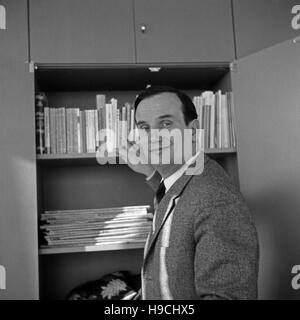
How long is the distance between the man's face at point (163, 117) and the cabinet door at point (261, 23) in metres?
0.62

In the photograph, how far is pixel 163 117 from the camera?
1.28 meters

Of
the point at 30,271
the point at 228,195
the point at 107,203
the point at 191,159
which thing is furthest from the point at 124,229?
the point at 228,195

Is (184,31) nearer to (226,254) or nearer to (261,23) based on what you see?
(261,23)

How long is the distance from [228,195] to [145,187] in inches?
42.1

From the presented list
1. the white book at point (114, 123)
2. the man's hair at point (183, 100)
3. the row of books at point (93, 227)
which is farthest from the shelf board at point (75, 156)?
the man's hair at point (183, 100)

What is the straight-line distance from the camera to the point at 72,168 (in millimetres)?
1971

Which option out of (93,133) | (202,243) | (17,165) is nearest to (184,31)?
(93,133)

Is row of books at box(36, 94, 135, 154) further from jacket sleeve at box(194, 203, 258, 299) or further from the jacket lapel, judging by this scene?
jacket sleeve at box(194, 203, 258, 299)

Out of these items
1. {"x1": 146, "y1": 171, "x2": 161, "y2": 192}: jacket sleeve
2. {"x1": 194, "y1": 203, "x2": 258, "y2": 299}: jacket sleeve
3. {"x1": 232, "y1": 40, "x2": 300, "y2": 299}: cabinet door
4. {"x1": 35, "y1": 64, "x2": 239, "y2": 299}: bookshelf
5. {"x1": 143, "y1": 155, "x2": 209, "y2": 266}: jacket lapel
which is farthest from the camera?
{"x1": 35, "y1": 64, "x2": 239, "y2": 299}: bookshelf

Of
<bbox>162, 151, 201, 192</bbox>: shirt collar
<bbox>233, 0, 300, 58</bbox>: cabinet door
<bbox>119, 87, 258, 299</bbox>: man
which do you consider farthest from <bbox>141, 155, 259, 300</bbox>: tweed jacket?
<bbox>233, 0, 300, 58</bbox>: cabinet door

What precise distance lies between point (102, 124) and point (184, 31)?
0.51 m

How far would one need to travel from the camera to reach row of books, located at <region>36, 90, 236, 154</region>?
1.69 m

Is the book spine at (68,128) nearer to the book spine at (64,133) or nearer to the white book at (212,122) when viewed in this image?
the book spine at (64,133)
